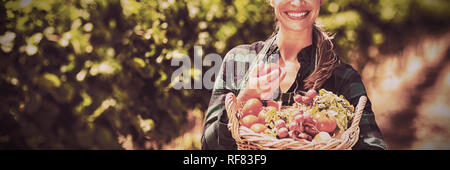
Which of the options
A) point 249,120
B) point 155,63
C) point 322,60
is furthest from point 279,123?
point 155,63

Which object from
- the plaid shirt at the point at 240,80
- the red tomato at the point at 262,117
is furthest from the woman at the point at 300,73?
the red tomato at the point at 262,117

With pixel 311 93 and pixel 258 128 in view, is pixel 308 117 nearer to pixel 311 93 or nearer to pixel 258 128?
pixel 311 93

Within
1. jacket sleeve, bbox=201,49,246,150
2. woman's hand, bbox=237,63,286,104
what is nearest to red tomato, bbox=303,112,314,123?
woman's hand, bbox=237,63,286,104

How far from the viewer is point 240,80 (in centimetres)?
225

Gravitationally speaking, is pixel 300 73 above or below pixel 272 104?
above

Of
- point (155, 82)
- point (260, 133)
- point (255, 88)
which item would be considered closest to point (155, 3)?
point (155, 82)

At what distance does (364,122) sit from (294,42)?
2.35 feet

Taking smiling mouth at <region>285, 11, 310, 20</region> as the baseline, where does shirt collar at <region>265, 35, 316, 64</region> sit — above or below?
below

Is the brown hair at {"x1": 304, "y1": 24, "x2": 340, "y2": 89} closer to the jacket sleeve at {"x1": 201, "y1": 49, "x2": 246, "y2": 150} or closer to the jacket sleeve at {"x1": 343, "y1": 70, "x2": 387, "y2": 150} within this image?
the jacket sleeve at {"x1": 343, "y1": 70, "x2": 387, "y2": 150}

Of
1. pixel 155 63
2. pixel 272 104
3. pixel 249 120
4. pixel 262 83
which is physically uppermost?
pixel 155 63

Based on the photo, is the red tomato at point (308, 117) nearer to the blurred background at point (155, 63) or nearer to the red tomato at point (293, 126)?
the red tomato at point (293, 126)

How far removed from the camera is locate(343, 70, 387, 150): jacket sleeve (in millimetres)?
2207

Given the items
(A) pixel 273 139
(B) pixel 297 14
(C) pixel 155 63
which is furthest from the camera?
(C) pixel 155 63
